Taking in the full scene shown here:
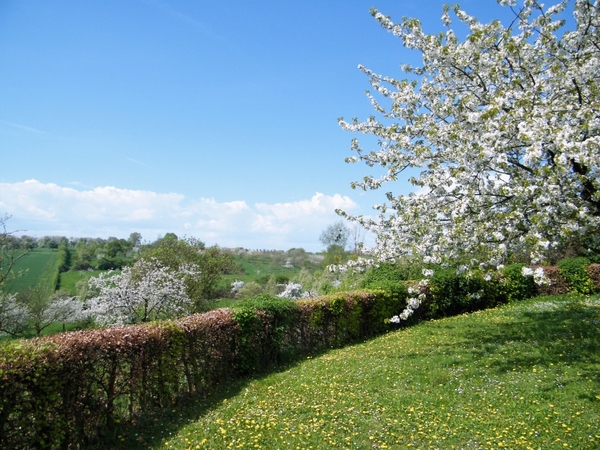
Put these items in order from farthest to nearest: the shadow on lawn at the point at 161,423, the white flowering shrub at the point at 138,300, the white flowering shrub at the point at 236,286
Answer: the white flowering shrub at the point at 236,286, the white flowering shrub at the point at 138,300, the shadow on lawn at the point at 161,423

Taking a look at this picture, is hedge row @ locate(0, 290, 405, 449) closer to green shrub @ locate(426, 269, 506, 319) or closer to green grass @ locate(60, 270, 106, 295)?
green shrub @ locate(426, 269, 506, 319)

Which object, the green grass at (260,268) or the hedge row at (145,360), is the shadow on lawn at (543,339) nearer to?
the hedge row at (145,360)

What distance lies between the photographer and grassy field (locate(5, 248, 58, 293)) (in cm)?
2508

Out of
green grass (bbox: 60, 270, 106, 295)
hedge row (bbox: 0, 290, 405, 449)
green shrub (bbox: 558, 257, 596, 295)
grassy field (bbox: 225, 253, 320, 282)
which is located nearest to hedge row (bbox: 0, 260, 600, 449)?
hedge row (bbox: 0, 290, 405, 449)

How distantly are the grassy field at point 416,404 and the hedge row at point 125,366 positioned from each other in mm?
499

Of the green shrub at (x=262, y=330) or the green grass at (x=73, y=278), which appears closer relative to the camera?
the green shrub at (x=262, y=330)

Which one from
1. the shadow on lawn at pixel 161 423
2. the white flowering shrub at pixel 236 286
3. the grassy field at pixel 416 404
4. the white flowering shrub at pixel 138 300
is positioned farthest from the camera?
the white flowering shrub at pixel 236 286

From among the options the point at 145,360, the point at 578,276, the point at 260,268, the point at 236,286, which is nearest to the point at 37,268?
the point at 236,286

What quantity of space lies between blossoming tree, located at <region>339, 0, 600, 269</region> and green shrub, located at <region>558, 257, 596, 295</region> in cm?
1518

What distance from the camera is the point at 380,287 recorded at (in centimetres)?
1474

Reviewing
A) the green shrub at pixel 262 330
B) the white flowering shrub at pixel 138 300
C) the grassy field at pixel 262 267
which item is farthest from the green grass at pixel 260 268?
the green shrub at pixel 262 330

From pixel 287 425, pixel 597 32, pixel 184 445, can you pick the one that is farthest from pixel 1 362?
pixel 597 32

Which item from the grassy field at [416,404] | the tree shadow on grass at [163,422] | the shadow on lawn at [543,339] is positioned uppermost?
the shadow on lawn at [543,339]

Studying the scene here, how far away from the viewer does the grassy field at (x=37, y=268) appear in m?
25.1
